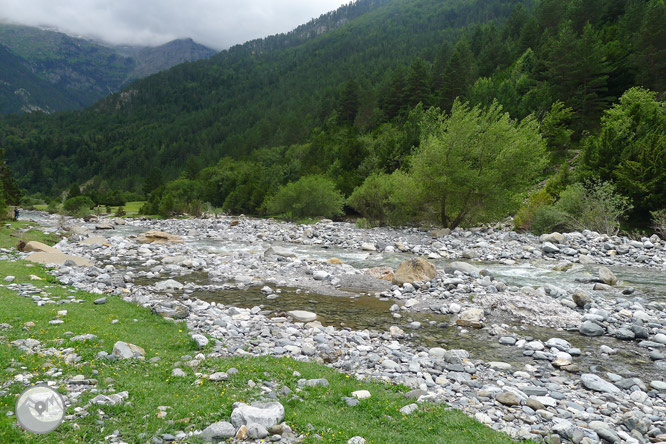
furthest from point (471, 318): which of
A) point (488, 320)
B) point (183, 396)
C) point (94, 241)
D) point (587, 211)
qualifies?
point (94, 241)

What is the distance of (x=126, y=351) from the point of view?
23.7 ft

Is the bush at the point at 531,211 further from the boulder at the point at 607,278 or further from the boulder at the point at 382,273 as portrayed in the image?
the boulder at the point at 382,273

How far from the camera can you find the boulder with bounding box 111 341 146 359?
7086 mm

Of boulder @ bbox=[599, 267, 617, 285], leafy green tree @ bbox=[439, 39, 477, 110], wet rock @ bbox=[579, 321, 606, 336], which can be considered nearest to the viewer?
wet rock @ bbox=[579, 321, 606, 336]

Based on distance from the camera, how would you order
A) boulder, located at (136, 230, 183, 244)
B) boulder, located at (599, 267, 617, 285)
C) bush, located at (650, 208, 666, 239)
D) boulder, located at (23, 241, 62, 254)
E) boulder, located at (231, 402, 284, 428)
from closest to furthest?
boulder, located at (231, 402, 284, 428), boulder, located at (599, 267, 617, 285), boulder, located at (23, 241, 62, 254), bush, located at (650, 208, 666, 239), boulder, located at (136, 230, 183, 244)

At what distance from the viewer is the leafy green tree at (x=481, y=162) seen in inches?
1137

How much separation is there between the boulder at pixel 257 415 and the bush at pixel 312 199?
138ft

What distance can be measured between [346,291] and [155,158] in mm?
174530

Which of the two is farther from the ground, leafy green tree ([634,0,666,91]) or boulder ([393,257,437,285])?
leafy green tree ([634,0,666,91])

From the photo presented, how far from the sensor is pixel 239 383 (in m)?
6.34

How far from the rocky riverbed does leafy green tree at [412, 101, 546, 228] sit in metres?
6.76

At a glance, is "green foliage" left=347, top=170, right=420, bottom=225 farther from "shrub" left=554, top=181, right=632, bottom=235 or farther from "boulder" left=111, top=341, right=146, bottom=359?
"boulder" left=111, top=341, right=146, bottom=359

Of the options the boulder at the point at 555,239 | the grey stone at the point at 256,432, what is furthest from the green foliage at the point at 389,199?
the grey stone at the point at 256,432

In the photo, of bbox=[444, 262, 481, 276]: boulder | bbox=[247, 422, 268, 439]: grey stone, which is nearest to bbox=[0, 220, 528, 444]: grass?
bbox=[247, 422, 268, 439]: grey stone
